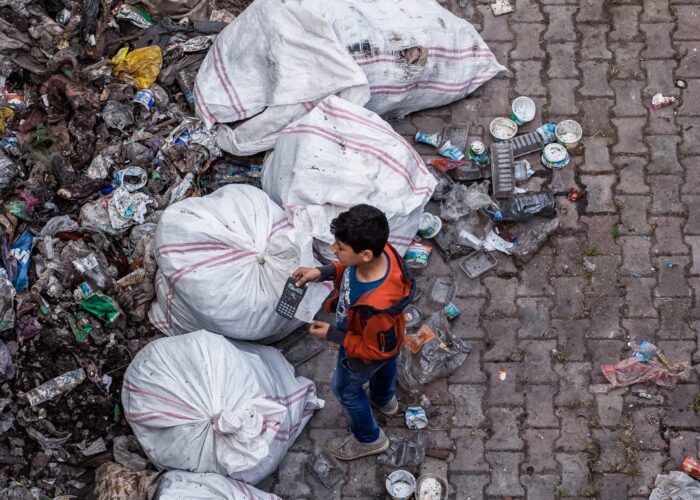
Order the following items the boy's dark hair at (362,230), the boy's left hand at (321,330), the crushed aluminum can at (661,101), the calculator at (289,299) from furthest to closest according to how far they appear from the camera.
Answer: the crushed aluminum can at (661,101) < the calculator at (289,299) < the boy's left hand at (321,330) < the boy's dark hair at (362,230)

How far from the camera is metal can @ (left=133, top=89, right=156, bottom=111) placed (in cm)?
448

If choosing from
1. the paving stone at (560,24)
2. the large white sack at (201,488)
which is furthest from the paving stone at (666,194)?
the large white sack at (201,488)

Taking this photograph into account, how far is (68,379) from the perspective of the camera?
3820 millimetres

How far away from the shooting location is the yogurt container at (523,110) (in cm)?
462

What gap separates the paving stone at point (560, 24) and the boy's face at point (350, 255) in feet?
7.82

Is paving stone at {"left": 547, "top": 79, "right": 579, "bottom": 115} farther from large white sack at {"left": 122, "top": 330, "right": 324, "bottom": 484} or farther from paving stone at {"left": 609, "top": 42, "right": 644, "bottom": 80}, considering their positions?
large white sack at {"left": 122, "top": 330, "right": 324, "bottom": 484}

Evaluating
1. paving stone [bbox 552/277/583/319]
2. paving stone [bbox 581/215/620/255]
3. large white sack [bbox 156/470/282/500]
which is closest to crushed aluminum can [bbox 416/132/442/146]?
paving stone [bbox 581/215/620/255]

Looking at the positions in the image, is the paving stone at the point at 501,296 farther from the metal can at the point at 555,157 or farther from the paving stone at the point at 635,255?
the metal can at the point at 555,157

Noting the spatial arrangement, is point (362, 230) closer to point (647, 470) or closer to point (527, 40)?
point (647, 470)

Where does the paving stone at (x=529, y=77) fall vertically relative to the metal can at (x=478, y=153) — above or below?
above

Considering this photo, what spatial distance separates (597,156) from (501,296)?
3.08 ft

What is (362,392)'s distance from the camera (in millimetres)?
3555

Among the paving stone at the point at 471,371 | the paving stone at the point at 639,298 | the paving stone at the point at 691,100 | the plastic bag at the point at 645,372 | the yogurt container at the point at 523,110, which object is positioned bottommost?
the plastic bag at the point at 645,372

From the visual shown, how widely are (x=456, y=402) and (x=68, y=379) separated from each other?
175 centimetres
